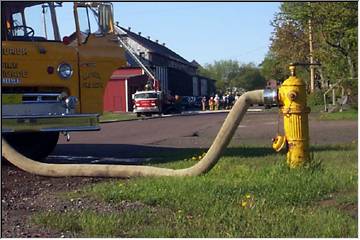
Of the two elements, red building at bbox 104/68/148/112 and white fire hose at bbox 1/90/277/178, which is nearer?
white fire hose at bbox 1/90/277/178

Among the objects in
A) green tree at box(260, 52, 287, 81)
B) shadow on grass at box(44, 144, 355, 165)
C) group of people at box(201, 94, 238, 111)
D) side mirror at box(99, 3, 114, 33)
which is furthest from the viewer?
group of people at box(201, 94, 238, 111)

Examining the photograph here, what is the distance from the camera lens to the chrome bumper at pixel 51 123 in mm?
10141

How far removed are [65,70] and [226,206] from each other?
5.35 meters

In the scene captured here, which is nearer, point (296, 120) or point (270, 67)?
point (296, 120)

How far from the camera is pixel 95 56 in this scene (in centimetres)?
1159

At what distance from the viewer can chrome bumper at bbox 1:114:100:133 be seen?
1014cm

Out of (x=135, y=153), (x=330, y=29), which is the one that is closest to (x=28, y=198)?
(x=135, y=153)

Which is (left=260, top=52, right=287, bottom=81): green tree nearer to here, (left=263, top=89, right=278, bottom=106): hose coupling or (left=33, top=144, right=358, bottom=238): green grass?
(left=263, top=89, right=278, bottom=106): hose coupling

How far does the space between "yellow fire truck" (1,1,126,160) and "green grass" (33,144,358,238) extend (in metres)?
A: 2.13

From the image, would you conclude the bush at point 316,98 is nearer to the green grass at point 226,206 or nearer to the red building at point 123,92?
the red building at point 123,92

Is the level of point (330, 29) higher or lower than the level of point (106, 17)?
higher

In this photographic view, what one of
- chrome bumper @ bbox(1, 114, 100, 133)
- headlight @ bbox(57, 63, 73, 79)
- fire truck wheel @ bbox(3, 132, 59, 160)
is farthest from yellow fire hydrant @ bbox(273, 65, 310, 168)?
fire truck wheel @ bbox(3, 132, 59, 160)

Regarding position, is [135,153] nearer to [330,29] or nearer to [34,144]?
[34,144]

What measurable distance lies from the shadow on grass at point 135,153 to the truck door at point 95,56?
120cm
